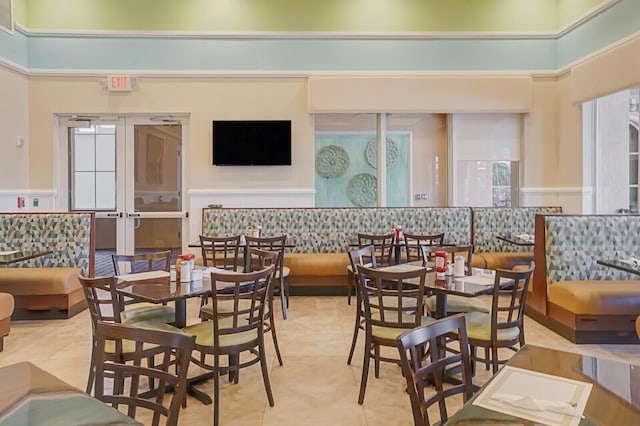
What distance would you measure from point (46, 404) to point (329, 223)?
17.9 ft

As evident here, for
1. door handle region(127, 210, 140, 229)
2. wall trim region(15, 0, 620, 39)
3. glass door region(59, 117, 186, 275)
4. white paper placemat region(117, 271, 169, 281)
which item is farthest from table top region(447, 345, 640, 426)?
door handle region(127, 210, 140, 229)

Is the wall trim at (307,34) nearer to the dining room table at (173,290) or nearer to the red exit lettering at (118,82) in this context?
the red exit lettering at (118,82)

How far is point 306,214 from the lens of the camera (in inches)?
268

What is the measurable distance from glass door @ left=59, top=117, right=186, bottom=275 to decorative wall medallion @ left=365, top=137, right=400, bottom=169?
3.03m

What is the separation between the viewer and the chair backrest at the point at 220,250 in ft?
16.5

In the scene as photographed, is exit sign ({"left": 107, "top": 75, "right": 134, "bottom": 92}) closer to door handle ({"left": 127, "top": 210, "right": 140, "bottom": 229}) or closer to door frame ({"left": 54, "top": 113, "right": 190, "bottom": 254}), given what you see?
door frame ({"left": 54, "top": 113, "right": 190, "bottom": 254})

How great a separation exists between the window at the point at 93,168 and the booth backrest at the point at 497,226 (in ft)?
18.5

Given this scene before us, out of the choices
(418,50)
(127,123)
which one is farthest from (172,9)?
(418,50)

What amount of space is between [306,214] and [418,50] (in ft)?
10.2

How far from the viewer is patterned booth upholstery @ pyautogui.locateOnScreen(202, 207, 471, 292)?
676 centimetres

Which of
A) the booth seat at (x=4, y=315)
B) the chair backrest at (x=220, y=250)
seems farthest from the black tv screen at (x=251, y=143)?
the booth seat at (x=4, y=315)

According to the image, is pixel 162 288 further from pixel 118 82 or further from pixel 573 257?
pixel 118 82

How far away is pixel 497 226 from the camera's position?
22.3 ft

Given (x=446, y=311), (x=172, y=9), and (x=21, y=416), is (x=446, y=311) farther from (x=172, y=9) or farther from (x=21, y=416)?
(x=172, y=9)
